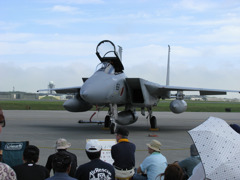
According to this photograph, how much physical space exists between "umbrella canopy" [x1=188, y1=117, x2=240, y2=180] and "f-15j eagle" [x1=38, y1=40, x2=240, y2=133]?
11326mm

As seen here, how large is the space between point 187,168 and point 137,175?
0.82 meters

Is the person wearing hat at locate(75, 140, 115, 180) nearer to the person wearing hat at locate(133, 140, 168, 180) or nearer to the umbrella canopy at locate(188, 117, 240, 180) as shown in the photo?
the person wearing hat at locate(133, 140, 168, 180)

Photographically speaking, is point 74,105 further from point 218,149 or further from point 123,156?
point 218,149

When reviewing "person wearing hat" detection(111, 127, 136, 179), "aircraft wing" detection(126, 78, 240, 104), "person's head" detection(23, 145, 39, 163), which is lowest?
"person wearing hat" detection(111, 127, 136, 179)

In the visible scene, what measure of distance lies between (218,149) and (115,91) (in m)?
12.9

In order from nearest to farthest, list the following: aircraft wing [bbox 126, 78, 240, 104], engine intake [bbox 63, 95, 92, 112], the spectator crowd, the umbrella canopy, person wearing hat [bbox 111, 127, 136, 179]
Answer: the umbrella canopy → the spectator crowd → person wearing hat [bbox 111, 127, 136, 179] → aircraft wing [bbox 126, 78, 240, 104] → engine intake [bbox 63, 95, 92, 112]

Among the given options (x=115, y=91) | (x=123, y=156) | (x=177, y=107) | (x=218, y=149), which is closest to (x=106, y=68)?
(x=115, y=91)

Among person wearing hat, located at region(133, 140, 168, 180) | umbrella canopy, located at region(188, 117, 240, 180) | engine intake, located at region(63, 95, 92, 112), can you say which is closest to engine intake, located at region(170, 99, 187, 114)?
engine intake, located at region(63, 95, 92, 112)

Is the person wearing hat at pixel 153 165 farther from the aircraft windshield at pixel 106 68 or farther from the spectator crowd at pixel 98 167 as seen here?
the aircraft windshield at pixel 106 68

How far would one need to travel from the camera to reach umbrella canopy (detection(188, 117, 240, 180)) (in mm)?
2861

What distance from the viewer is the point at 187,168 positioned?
17.3ft

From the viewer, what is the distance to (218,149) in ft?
9.82

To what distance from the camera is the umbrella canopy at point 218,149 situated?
286 cm

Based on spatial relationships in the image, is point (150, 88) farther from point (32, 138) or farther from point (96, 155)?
point (96, 155)
